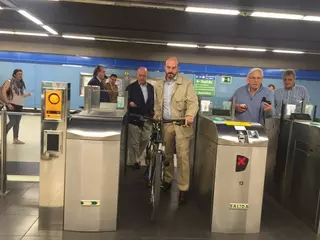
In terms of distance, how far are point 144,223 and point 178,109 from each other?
4.06 feet

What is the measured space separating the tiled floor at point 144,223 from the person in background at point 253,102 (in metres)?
1.04

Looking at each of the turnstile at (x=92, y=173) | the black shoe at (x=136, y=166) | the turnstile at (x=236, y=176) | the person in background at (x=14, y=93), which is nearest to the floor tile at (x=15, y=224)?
the turnstile at (x=92, y=173)

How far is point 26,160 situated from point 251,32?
257 inches

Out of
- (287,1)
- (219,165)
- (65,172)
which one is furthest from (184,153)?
(287,1)

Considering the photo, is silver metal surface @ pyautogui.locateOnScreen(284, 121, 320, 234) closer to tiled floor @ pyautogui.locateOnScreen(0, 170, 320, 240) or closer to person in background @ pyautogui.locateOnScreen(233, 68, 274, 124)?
tiled floor @ pyautogui.locateOnScreen(0, 170, 320, 240)

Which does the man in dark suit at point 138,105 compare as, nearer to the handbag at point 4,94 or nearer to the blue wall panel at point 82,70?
the handbag at point 4,94

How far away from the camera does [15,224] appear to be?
274cm

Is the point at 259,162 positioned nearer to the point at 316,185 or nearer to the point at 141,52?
the point at 316,185

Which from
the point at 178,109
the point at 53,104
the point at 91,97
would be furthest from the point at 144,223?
the point at 91,97

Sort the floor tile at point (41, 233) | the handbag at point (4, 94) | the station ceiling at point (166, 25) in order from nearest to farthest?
1. the floor tile at point (41, 233)
2. the handbag at point (4, 94)
3. the station ceiling at point (166, 25)

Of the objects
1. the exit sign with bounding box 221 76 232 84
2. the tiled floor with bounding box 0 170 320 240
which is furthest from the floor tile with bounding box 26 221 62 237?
the exit sign with bounding box 221 76 232 84

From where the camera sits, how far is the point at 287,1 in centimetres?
562

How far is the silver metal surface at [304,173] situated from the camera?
2.99m

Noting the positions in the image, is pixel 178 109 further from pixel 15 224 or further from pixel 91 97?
pixel 15 224
